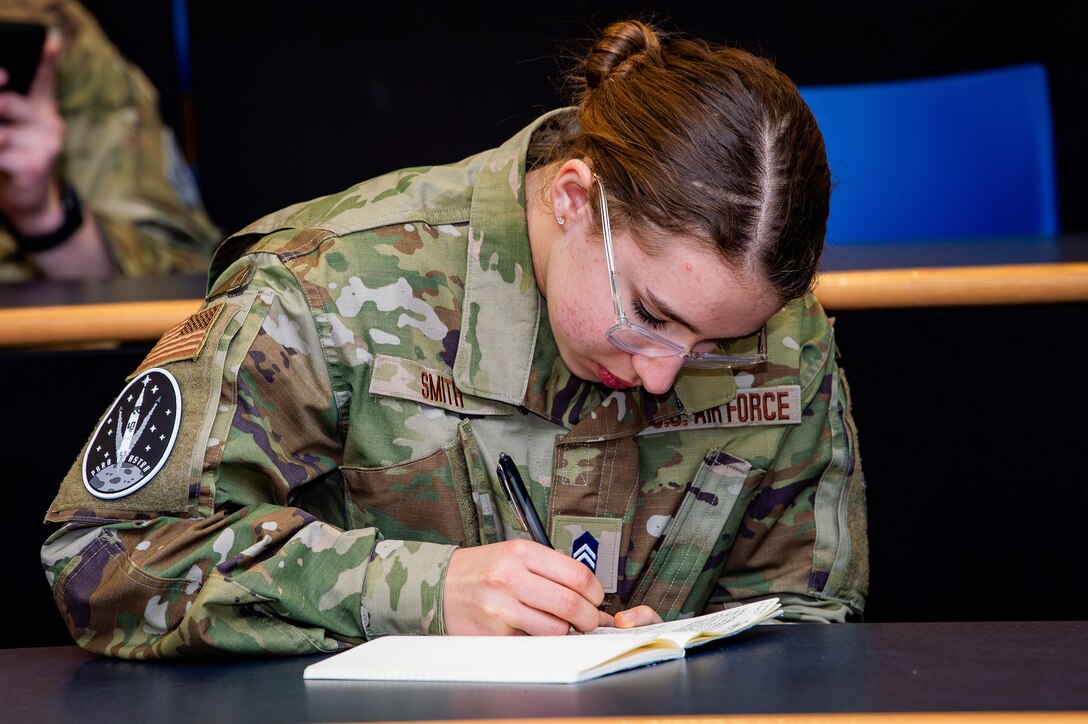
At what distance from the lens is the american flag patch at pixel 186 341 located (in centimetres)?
116

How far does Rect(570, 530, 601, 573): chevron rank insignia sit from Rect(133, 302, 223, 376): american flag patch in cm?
44

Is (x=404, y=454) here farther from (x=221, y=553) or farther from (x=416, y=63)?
(x=416, y=63)

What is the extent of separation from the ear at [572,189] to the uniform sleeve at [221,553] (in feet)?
1.01

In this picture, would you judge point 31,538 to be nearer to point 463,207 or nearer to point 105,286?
point 105,286

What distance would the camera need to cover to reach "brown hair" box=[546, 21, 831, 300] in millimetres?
1152

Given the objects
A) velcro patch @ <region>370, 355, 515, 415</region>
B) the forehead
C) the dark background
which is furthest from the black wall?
the forehead

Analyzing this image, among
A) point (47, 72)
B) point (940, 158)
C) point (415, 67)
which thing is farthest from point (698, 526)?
point (415, 67)

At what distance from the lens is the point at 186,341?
118cm

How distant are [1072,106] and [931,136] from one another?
109 cm

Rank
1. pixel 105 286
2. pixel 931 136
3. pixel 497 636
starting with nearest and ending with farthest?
pixel 497 636, pixel 105 286, pixel 931 136

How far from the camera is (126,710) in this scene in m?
0.89

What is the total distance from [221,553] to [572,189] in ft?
1.52

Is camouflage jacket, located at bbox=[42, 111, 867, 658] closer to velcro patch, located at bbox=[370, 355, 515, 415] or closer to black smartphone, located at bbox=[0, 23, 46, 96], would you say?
velcro patch, located at bbox=[370, 355, 515, 415]

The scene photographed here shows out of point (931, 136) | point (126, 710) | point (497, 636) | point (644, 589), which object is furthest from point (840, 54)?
point (126, 710)
